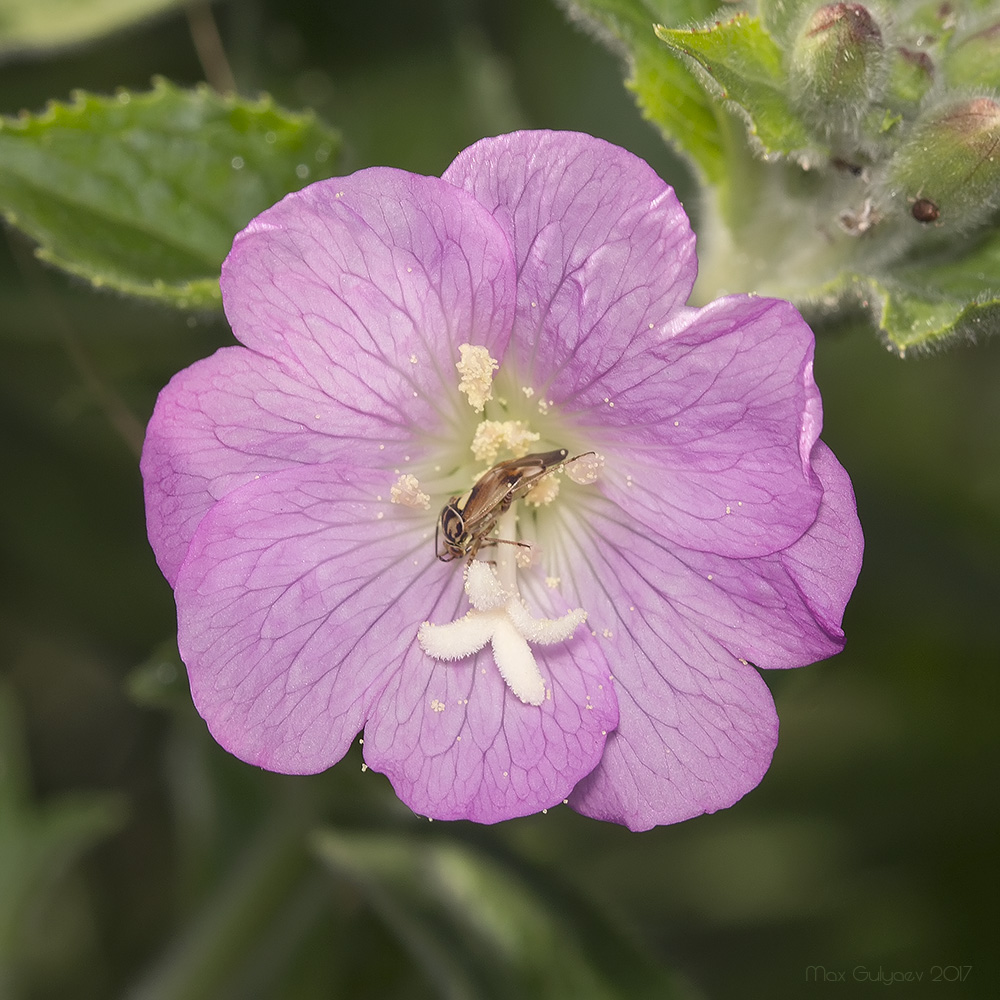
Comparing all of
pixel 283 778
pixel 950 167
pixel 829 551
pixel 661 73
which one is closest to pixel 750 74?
pixel 661 73

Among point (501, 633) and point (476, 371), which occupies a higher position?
point (476, 371)

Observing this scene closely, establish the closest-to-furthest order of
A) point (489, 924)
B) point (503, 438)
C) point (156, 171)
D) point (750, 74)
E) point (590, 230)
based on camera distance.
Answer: point (590, 230) → point (750, 74) → point (503, 438) → point (156, 171) → point (489, 924)

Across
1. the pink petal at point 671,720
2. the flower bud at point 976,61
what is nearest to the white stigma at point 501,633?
the pink petal at point 671,720

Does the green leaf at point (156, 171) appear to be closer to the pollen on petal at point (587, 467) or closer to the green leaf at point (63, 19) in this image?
the green leaf at point (63, 19)

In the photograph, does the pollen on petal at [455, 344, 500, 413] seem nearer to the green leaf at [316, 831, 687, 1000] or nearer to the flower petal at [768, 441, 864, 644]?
the flower petal at [768, 441, 864, 644]

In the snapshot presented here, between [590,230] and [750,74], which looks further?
[750,74]

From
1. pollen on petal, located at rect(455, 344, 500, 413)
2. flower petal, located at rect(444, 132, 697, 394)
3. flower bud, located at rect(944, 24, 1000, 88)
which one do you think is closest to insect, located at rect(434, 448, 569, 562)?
pollen on petal, located at rect(455, 344, 500, 413)

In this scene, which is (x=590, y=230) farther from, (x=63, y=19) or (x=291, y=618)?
(x=63, y=19)
